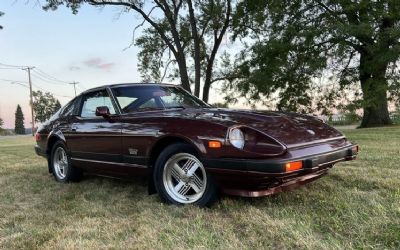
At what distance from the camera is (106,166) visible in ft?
18.1

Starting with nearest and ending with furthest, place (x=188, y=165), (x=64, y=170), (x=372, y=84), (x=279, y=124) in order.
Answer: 1. (x=279, y=124)
2. (x=188, y=165)
3. (x=64, y=170)
4. (x=372, y=84)

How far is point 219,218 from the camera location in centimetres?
404

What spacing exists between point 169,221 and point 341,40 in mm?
15062

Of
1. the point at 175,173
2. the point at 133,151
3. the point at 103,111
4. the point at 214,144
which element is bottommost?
the point at 175,173

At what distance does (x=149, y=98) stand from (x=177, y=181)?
4.68 feet

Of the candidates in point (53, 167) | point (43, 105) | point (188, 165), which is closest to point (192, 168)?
point (188, 165)

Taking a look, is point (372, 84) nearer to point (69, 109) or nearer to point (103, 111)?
point (69, 109)

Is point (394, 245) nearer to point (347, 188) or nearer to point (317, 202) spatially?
point (317, 202)

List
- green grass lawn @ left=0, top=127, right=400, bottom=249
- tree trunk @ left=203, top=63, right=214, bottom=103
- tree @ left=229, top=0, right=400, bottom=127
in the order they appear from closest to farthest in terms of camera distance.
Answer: green grass lawn @ left=0, top=127, right=400, bottom=249
tree @ left=229, top=0, right=400, bottom=127
tree trunk @ left=203, top=63, right=214, bottom=103

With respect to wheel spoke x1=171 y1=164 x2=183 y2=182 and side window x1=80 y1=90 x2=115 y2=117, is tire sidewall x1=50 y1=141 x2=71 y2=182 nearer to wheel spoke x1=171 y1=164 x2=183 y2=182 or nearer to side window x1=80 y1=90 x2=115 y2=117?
side window x1=80 y1=90 x2=115 y2=117

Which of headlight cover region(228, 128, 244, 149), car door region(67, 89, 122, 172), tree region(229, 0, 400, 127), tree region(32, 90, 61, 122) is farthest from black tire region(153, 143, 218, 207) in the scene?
tree region(32, 90, 61, 122)

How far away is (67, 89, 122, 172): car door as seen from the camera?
5.35m

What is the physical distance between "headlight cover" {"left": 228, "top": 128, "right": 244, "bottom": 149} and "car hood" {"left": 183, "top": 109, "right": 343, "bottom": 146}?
0.32ft

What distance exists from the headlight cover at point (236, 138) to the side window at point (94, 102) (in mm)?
2041
